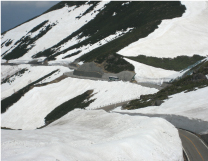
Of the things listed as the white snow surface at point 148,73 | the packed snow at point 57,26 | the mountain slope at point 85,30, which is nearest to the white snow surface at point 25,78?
the mountain slope at point 85,30

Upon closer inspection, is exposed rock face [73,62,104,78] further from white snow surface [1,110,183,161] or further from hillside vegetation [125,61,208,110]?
white snow surface [1,110,183,161]

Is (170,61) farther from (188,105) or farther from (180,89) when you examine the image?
(188,105)

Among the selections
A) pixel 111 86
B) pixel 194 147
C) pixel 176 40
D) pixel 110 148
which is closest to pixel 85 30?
pixel 176 40

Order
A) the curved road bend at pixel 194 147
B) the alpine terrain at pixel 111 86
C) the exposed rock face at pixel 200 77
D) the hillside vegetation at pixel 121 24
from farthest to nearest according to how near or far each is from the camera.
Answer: the hillside vegetation at pixel 121 24 < the exposed rock face at pixel 200 77 < the curved road bend at pixel 194 147 < the alpine terrain at pixel 111 86

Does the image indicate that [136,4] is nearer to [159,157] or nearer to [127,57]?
[127,57]

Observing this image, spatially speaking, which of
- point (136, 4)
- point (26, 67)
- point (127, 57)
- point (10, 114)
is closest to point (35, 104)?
point (10, 114)

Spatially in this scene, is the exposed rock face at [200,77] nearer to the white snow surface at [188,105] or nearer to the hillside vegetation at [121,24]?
the white snow surface at [188,105]
